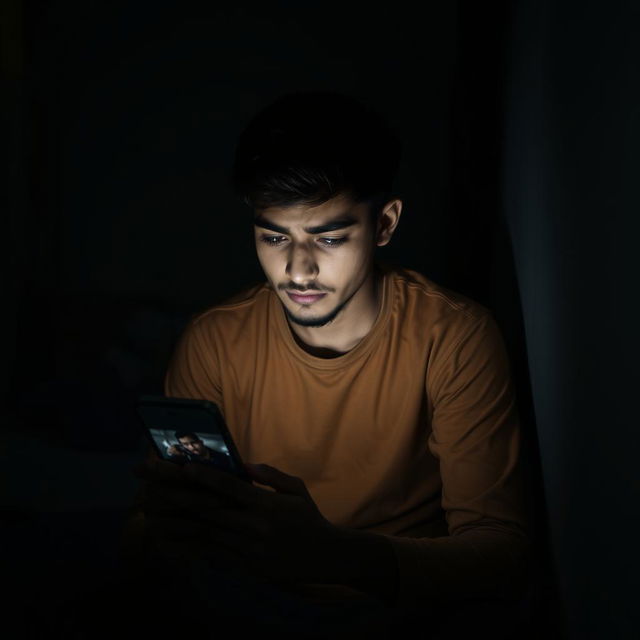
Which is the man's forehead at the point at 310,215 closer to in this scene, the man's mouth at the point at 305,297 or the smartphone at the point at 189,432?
the man's mouth at the point at 305,297

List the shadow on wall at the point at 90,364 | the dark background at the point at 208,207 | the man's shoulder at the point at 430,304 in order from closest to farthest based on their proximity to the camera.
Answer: the dark background at the point at 208,207 → the man's shoulder at the point at 430,304 → the shadow on wall at the point at 90,364

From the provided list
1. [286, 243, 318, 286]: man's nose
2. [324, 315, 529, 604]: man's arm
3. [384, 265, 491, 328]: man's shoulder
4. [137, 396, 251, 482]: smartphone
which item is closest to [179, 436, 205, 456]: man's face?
[137, 396, 251, 482]: smartphone

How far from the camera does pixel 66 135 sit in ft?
10.0

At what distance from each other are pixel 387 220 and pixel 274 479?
56 cm

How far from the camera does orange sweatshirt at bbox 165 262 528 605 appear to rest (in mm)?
1288

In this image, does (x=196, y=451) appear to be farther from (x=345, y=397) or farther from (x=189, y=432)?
(x=345, y=397)

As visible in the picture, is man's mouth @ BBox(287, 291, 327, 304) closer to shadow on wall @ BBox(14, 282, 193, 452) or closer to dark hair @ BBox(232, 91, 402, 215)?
dark hair @ BBox(232, 91, 402, 215)

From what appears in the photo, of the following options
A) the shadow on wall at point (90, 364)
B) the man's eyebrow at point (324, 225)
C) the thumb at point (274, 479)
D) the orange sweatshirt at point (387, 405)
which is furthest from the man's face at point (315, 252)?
the shadow on wall at point (90, 364)

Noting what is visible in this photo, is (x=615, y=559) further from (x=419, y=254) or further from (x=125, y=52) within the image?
(x=125, y=52)

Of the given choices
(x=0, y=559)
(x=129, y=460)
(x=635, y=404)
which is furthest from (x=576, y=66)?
(x=129, y=460)

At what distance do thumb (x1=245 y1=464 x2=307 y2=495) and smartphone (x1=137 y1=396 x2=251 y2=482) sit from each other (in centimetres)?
1

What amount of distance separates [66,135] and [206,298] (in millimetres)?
827

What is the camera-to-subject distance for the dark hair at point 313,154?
1.29m

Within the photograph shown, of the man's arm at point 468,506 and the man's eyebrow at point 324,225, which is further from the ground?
the man's eyebrow at point 324,225
